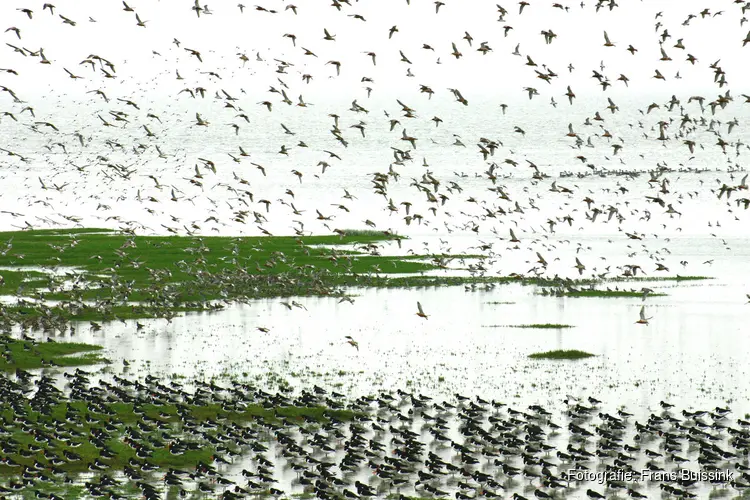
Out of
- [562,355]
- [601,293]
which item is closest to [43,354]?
[562,355]

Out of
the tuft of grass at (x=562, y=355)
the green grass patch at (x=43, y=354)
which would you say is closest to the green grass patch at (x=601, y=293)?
the tuft of grass at (x=562, y=355)

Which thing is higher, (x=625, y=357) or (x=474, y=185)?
(x=474, y=185)

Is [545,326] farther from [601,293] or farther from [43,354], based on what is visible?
[43,354]

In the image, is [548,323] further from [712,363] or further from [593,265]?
[593,265]

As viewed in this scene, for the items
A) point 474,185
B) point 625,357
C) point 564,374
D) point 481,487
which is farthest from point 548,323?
point 474,185

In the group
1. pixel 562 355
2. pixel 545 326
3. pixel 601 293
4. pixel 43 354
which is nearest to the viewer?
pixel 43 354

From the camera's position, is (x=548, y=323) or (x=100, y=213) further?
(x=100, y=213)
